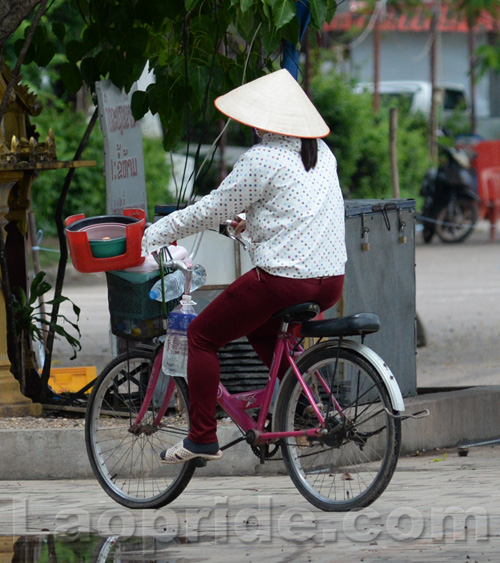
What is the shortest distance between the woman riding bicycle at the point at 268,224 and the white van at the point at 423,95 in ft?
78.5

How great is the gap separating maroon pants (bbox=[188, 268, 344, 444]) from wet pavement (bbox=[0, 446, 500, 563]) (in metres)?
0.41

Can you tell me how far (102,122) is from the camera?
291 inches

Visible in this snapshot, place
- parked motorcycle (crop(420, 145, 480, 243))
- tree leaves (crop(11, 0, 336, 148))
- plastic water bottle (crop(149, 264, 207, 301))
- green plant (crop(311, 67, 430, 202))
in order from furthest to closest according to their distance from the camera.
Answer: green plant (crop(311, 67, 430, 202)), parked motorcycle (crop(420, 145, 480, 243)), tree leaves (crop(11, 0, 336, 148)), plastic water bottle (crop(149, 264, 207, 301))

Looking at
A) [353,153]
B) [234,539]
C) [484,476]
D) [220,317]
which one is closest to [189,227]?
[220,317]

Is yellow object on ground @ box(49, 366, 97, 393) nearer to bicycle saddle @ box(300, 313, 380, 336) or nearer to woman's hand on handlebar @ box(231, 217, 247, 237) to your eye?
woman's hand on handlebar @ box(231, 217, 247, 237)

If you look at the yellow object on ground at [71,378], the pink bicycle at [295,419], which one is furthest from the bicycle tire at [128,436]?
the yellow object on ground at [71,378]

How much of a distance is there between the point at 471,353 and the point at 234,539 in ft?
20.5

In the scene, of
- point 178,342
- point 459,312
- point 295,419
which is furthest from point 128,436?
point 459,312

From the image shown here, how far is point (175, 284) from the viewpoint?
5426 mm

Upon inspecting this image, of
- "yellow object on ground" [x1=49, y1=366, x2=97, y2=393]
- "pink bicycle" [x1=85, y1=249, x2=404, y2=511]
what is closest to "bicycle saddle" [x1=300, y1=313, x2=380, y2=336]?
"pink bicycle" [x1=85, y1=249, x2=404, y2=511]

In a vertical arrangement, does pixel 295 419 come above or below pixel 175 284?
below

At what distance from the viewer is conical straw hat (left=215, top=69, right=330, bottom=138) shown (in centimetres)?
495

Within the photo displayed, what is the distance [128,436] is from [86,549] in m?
1.00

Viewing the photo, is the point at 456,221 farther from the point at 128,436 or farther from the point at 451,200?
the point at 128,436
